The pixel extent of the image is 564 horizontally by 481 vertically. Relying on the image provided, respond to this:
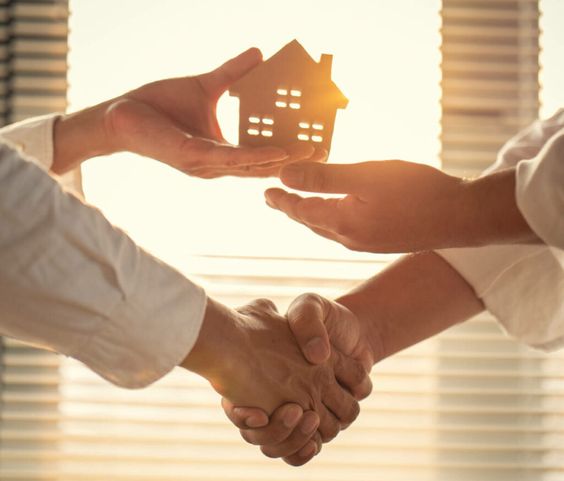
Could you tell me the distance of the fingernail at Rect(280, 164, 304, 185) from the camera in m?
0.98

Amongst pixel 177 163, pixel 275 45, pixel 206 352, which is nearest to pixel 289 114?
pixel 177 163

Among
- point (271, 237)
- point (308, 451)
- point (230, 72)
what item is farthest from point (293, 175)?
point (271, 237)

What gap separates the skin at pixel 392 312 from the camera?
1.21m

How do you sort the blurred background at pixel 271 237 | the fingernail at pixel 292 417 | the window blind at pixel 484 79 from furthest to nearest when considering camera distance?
the window blind at pixel 484 79, the blurred background at pixel 271 237, the fingernail at pixel 292 417

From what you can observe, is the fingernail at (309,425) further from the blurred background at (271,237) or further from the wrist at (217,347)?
the blurred background at (271,237)

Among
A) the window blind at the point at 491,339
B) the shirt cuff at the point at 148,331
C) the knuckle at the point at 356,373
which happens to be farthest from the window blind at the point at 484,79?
the shirt cuff at the point at 148,331

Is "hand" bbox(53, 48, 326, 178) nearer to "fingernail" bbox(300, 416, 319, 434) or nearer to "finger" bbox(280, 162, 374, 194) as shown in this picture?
"finger" bbox(280, 162, 374, 194)

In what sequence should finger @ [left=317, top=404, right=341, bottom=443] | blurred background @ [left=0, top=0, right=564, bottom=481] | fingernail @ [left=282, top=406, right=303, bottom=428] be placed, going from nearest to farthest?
fingernail @ [left=282, top=406, right=303, bottom=428]
finger @ [left=317, top=404, right=341, bottom=443]
blurred background @ [left=0, top=0, right=564, bottom=481]

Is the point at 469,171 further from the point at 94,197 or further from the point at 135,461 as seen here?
the point at 135,461

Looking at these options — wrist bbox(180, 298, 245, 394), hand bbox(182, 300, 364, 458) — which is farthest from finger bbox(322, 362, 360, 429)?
wrist bbox(180, 298, 245, 394)

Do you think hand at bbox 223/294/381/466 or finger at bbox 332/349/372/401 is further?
finger at bbox 332/349/372/401

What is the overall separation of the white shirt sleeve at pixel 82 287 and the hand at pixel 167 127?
0.24 meters

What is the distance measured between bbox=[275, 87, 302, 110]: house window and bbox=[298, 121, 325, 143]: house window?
0.02 meters

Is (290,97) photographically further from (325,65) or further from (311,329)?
(311,329)
